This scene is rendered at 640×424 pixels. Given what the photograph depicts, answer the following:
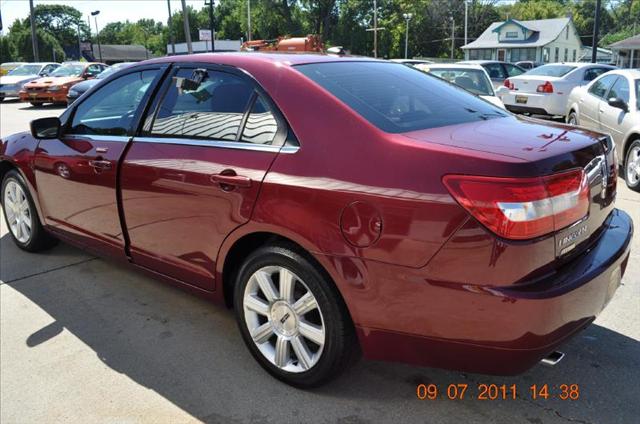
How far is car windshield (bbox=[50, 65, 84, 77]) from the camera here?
21891mm

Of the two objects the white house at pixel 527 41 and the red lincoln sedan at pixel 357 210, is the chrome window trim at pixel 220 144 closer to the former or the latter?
the red lincoln sedan at pixel 357 210

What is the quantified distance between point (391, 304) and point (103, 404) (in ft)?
5.11

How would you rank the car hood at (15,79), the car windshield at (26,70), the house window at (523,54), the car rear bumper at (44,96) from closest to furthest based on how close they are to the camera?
the car rear bumper at (44,96), the car hood at (15,79), the car windshield at (26,70), the house window at (523,54)

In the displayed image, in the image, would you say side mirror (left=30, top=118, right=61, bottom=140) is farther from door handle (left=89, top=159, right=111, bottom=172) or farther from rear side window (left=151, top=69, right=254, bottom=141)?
rear side window (left=151, top=69, right=254, bottom=141)

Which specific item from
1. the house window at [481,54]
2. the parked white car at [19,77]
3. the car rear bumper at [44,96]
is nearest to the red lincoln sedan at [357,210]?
the car rear bumper at [44,96]

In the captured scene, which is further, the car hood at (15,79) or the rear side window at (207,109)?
the car hood at (15,79)

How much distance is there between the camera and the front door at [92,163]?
363 centimetres

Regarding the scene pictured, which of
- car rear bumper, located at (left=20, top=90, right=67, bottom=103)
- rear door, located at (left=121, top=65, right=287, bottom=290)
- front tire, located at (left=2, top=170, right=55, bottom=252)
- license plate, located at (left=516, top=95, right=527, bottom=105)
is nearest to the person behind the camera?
rear door, located at (left=121, top=65, right=287, bottom=290)

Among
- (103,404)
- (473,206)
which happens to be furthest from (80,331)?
(473,206)

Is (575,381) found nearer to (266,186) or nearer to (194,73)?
(266,186)

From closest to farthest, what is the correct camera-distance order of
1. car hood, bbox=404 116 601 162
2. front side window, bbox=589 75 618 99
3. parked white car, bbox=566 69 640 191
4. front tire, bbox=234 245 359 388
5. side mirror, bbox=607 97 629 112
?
1. car hood, bbox=404 116 601 162
2. front tire, bbox=234 245 359 388
3. parked white car, bbox=566 69 640 191
4. side mirror, bbox=607 97 629 112
5. front side window, bbox=589 75 618 99

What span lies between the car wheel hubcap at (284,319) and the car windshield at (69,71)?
71.2ft

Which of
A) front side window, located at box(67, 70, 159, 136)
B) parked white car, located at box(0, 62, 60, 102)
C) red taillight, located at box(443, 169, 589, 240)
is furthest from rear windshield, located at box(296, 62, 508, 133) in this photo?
parked white car, located at box(0, 62, 60, 102)

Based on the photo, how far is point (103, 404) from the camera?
2830mm
